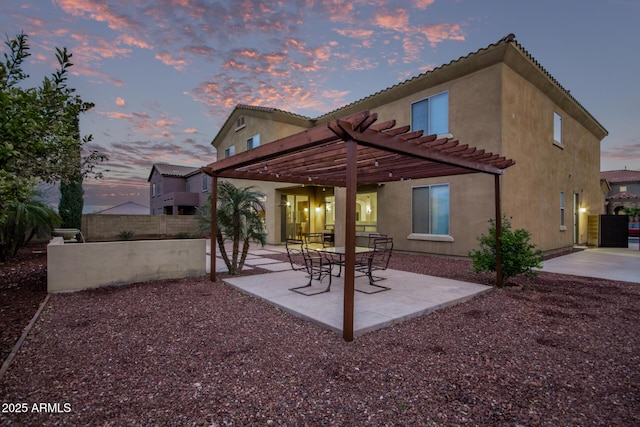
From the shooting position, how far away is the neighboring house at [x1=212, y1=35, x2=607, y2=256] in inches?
360

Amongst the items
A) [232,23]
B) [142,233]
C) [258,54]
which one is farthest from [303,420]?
[142,233]

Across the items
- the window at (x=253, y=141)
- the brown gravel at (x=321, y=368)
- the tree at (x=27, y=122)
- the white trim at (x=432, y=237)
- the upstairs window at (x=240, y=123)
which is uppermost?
the upstairs window at (x=240, y=123)

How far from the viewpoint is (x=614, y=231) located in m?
14.4

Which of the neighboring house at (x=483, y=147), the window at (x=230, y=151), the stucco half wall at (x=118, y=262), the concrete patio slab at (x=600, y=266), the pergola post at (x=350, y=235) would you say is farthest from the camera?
the window at (x=230, y=151)

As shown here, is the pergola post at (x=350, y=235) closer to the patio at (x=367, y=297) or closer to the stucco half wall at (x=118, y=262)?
the patio at (x=367, y=297)

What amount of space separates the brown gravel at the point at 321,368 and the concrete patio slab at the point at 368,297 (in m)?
0.19

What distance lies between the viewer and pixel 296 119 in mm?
14875

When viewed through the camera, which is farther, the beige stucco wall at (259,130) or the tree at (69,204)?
the beige stucco wall at (259,130)

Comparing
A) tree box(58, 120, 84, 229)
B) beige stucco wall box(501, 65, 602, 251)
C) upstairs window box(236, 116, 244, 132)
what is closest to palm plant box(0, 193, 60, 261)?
tree box(58, 120, 84, 229)

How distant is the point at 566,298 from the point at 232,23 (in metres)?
10.2

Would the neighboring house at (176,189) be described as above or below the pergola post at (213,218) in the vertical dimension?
above

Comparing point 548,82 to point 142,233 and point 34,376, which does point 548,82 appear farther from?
point 142,233

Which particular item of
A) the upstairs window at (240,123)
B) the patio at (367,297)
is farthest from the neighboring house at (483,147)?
the patio at (367,297)

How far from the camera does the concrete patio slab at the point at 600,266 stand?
7.72 m
